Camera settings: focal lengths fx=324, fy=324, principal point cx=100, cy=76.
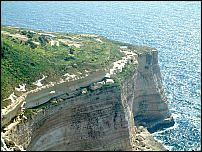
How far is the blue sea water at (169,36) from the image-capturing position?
89088 millimetres

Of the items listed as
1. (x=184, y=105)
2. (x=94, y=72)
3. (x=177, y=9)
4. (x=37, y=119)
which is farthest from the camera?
(x=177, y=9)

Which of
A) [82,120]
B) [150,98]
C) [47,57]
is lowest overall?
[82,120]

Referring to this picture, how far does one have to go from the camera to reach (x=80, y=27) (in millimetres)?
164875

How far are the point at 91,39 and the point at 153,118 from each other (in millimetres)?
32670

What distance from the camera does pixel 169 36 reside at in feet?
489

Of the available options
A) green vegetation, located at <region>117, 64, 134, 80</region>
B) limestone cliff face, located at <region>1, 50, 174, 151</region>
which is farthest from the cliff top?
limestone cliff face, located at <region>1, 50, 174, 151</region>

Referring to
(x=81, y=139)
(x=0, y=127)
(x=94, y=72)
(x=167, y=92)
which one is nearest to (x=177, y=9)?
(x=167, y=92)

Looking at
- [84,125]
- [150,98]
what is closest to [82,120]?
[84,125]

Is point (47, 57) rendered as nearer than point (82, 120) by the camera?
No

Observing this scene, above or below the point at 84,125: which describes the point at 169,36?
above

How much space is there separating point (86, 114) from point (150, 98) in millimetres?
27352

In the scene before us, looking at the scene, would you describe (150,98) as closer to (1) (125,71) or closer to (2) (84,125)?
(1) (125,71)

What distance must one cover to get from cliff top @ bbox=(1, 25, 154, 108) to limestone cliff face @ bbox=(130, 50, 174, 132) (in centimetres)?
464

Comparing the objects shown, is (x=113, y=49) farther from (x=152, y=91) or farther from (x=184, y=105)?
(x=184, y=105)
